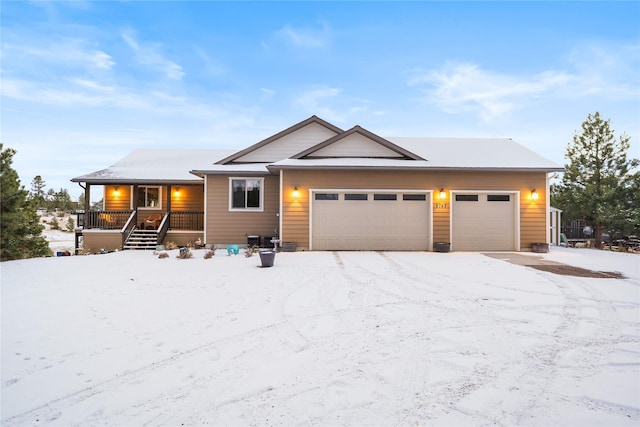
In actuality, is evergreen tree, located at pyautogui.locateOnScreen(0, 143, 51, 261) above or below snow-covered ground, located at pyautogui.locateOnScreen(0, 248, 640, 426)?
above

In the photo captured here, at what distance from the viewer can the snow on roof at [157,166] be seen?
14.6m

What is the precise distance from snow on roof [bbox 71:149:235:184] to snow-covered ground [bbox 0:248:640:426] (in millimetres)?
8545

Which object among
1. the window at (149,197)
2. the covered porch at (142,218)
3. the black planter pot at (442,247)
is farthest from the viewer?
the window at (149,197)

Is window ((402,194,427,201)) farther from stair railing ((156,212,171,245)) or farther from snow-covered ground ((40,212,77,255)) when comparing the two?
snow-covered ground ((40,212,77,255))

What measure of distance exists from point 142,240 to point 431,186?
12812 millimetres

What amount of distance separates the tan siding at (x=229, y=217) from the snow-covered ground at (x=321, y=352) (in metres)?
6.65

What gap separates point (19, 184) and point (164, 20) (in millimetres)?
9563

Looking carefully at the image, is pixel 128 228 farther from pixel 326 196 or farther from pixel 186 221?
pixel 326 196

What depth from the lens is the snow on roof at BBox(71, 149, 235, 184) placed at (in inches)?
577

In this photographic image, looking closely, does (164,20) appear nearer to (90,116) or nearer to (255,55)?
(255,55)

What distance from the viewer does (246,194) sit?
45.5 feet

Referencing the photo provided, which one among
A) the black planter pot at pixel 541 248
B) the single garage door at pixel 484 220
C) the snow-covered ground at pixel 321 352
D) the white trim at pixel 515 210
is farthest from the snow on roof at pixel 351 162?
the snow-covered ground at pixel 321 352

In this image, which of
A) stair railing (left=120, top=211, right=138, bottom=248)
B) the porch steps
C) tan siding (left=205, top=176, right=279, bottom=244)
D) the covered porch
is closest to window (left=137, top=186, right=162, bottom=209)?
the covered porch

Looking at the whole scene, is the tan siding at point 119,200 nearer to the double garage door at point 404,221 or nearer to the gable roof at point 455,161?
the gable roof at point 455,161
